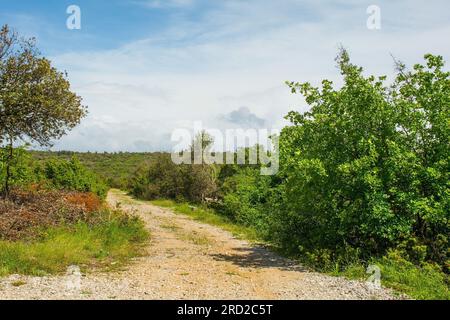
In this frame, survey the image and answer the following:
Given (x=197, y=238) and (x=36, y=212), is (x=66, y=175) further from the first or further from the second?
(x=197, y=238)

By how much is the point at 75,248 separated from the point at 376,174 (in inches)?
340

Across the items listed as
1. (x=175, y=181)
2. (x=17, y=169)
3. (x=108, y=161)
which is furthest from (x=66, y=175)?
(x=108, y=161)

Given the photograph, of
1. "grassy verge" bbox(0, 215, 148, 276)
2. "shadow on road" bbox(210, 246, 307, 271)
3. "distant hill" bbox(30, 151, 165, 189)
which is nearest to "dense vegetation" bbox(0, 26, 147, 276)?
"grassy verge" bbox(0, 215, 148, 276)

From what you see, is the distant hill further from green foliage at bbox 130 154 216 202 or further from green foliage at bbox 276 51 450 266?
green foliage at bbox 276 51 450 266

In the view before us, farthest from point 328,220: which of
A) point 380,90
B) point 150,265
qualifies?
point 150,265

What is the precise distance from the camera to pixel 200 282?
34.1 feet

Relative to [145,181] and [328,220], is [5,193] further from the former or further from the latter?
[145,181]

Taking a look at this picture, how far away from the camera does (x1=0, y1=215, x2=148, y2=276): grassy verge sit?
11.3 meters

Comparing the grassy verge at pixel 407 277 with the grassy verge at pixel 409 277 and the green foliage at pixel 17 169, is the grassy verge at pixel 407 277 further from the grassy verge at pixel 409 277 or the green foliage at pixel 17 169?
the green foliage at pixel 17 169

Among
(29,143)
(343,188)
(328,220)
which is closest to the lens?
(343,188)

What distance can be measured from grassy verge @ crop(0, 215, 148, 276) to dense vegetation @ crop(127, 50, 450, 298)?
5781 mm

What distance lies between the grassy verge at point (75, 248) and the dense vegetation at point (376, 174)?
19.0 ft

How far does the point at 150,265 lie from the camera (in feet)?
41.3
